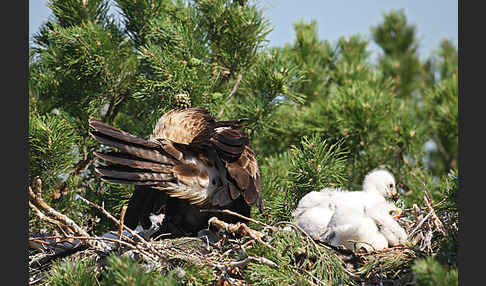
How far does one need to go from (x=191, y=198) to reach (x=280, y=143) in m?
1.51

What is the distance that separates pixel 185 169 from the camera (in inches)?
86.7

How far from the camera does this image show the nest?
6.24ft

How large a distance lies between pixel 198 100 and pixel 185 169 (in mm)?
723

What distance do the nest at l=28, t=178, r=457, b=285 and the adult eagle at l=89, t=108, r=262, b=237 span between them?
0.17 metres

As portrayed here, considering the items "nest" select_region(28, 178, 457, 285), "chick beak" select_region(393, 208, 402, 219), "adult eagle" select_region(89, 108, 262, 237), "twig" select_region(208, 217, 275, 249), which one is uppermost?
"adult eagle" select_region(89, 108, 262, 237)

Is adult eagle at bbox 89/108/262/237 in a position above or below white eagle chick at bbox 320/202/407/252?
above

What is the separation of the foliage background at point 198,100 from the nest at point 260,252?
1.02ft

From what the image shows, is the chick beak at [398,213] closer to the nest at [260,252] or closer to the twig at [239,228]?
the nest at [260,252]

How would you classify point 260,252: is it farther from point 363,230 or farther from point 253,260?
point 363,230

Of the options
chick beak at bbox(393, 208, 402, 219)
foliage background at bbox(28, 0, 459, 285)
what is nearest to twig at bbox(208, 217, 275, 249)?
foliage background at bbox(28, 0, 459, 285)

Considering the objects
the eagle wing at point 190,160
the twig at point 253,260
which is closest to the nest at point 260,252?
the twig at point 253,260

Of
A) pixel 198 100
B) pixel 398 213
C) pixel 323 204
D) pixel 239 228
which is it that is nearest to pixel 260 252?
pixel 239 228

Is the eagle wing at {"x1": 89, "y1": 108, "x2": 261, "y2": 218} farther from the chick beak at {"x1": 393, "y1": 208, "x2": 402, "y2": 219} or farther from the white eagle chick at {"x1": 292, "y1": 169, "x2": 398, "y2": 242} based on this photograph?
the chick beak at {"x1": 393, "y1": 208, "x2": 402, "y2": 219}

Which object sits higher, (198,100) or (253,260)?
(198,100)
